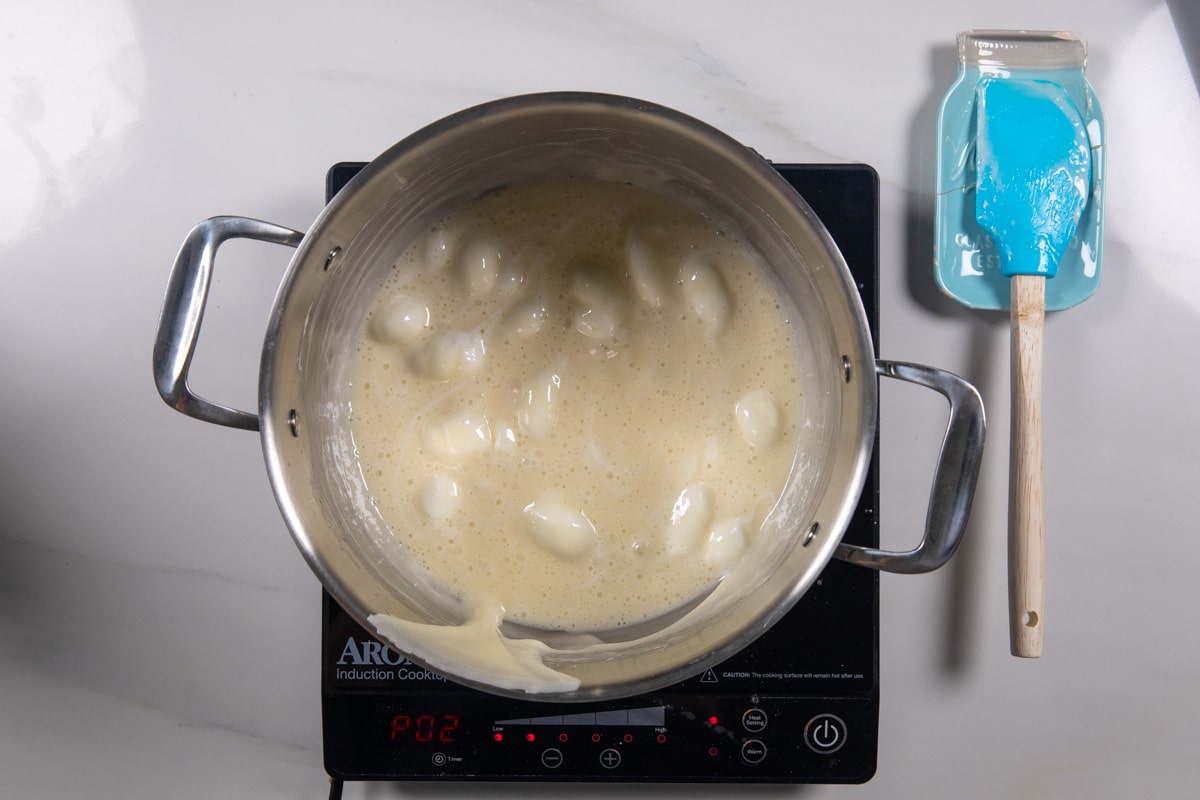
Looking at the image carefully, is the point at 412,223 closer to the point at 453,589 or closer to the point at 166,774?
the point at 453,589

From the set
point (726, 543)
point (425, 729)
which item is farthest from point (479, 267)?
point (425, 729)

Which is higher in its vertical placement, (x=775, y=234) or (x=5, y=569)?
(x=775, y=234)

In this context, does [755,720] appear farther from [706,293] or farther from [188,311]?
[188,311]

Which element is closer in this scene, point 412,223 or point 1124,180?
point 412,223

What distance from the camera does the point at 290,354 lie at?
606mm

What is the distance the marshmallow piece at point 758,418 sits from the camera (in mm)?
702

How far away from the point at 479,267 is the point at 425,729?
0.42m

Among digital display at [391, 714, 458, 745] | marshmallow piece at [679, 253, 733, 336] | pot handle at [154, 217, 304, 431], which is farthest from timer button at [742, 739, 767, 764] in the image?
pot handle at [154, 217, 304, 431]

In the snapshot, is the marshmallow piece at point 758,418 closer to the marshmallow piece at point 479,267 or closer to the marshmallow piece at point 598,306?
the marshmallow piece at point 598,306

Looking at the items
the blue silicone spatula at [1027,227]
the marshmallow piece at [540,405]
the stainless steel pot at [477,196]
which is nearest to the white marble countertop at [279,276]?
the blue silicone spatula at [1027,227]

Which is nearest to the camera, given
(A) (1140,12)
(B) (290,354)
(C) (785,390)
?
(B) (290,354)

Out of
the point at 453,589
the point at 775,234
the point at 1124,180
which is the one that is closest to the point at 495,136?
the point at 775,234

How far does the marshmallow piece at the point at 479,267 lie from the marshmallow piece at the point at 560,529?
0.62 ft

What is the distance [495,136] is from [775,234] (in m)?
0.23
